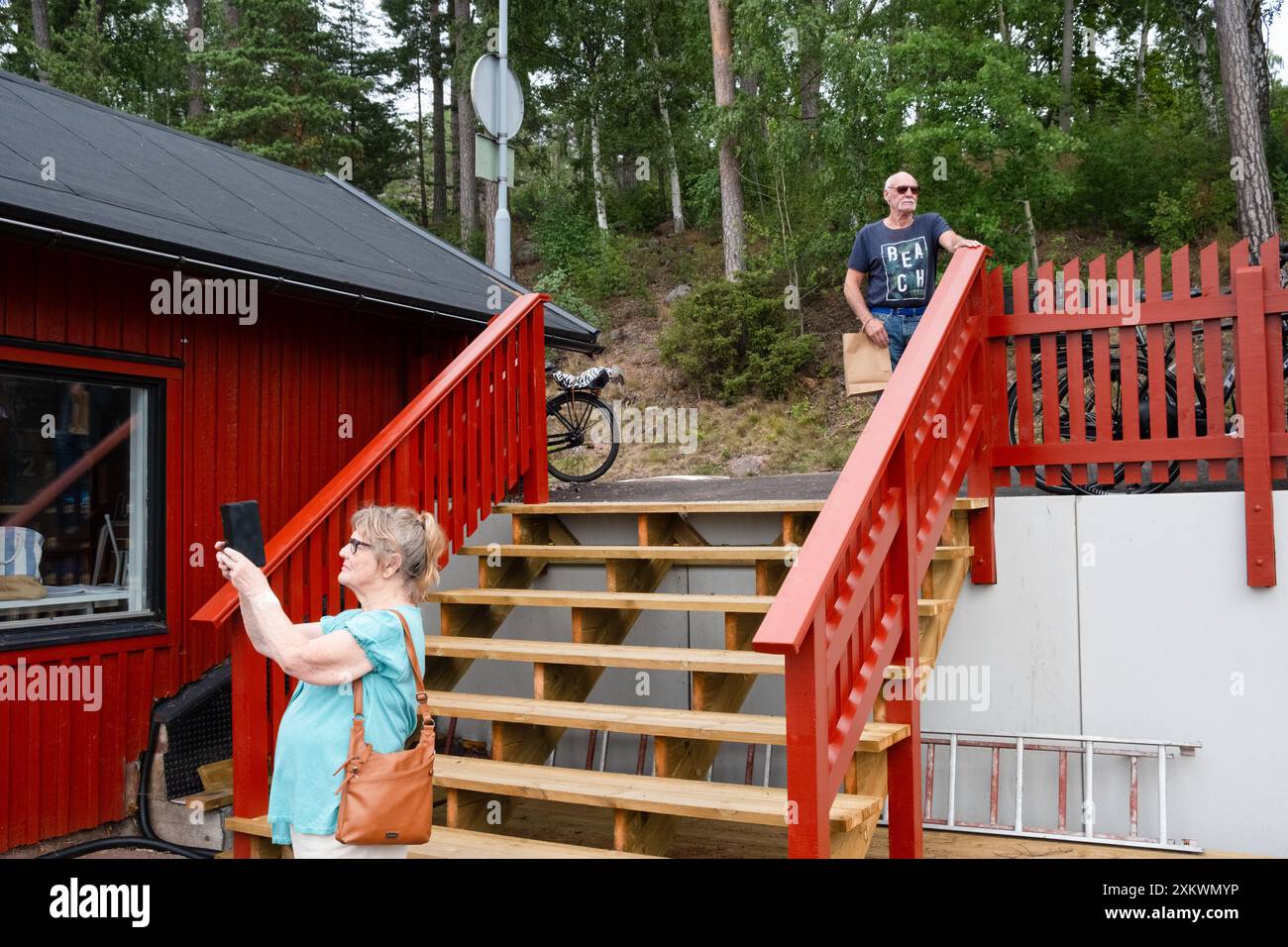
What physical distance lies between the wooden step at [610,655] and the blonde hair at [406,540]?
1460 mm

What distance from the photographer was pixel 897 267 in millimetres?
5582

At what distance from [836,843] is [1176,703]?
2169 millimetres

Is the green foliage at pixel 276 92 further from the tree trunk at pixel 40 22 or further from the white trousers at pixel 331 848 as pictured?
the white trousers at pixel 331 848

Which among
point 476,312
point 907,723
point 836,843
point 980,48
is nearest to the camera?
point 836,843

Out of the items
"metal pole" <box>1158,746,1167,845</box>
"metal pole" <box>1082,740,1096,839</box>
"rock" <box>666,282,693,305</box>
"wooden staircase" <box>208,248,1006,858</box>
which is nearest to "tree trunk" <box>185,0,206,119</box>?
"rock" <box>666,282,693,305</box>

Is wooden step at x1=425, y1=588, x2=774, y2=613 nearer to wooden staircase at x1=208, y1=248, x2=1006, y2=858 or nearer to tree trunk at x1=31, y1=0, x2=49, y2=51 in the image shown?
wooden staircase at x1=208, y1=248, x2=1006, y2=858

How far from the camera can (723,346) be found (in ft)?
51.3

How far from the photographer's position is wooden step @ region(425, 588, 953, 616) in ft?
14.1

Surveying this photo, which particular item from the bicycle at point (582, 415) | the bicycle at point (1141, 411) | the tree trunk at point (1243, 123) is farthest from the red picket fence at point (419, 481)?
the tree trunk at point (1243, 123)

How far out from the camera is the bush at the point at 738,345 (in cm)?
1532

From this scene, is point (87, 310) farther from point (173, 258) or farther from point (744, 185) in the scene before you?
point (744, 185)

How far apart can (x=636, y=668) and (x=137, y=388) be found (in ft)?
9.18

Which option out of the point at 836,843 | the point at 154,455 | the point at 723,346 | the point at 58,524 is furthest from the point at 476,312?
the point at 723,346
